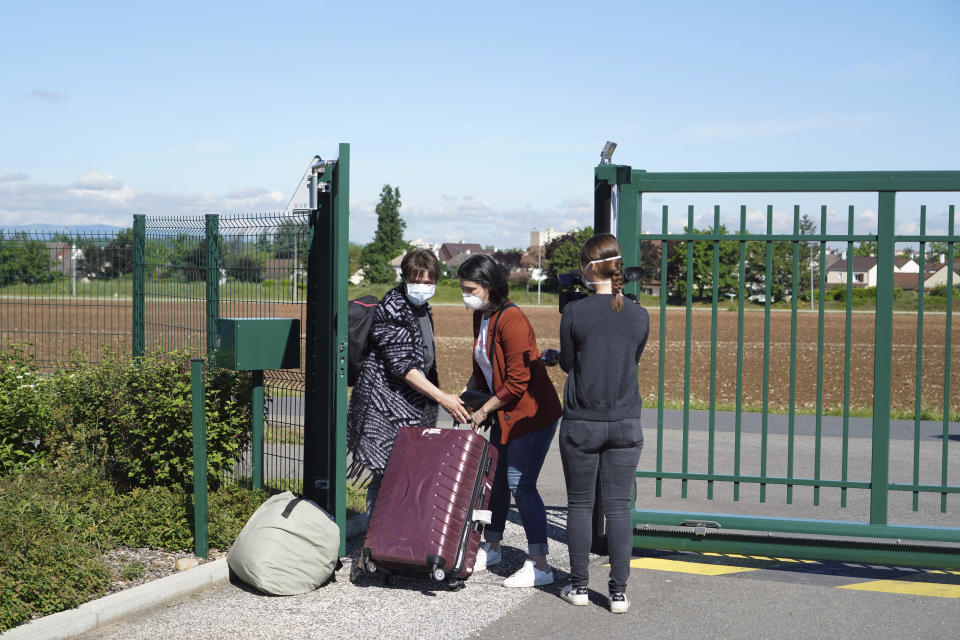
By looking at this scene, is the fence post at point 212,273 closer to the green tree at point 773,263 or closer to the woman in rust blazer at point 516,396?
the woman in rust blazer at point 516,396

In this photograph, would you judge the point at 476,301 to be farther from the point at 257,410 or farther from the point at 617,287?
the point at 257,410

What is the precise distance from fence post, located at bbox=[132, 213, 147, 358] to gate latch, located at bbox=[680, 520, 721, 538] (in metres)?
4.94

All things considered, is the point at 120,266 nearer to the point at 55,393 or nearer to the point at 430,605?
the point at 55,393

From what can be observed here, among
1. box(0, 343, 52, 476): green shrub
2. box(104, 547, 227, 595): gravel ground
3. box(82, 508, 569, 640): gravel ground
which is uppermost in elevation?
box(0, 343, 52, 476): green shrub

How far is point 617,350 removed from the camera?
455 centimetres

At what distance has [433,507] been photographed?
4.80m

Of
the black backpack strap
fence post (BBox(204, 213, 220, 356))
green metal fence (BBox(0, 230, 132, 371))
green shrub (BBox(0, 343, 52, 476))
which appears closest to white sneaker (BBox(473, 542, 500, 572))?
the black backpack strap

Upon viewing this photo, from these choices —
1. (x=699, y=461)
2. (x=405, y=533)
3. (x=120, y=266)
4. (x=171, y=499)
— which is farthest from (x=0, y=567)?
(x=699, y=461)

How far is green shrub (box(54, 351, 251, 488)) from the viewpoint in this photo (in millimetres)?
5953

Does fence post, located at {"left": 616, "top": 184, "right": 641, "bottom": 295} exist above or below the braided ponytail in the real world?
above

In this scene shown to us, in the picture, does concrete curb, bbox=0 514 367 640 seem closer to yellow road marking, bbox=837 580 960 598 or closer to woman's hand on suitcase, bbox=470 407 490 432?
woman's hand on suitcase, bbox=470 407 490 432

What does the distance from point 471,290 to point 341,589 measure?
174 centimetres

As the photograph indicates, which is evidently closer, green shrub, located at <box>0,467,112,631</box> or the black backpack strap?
green shrub, located at <box>0,467,112,631</box>

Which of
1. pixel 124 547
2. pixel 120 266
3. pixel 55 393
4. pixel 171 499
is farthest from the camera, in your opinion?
pixel 120 266
